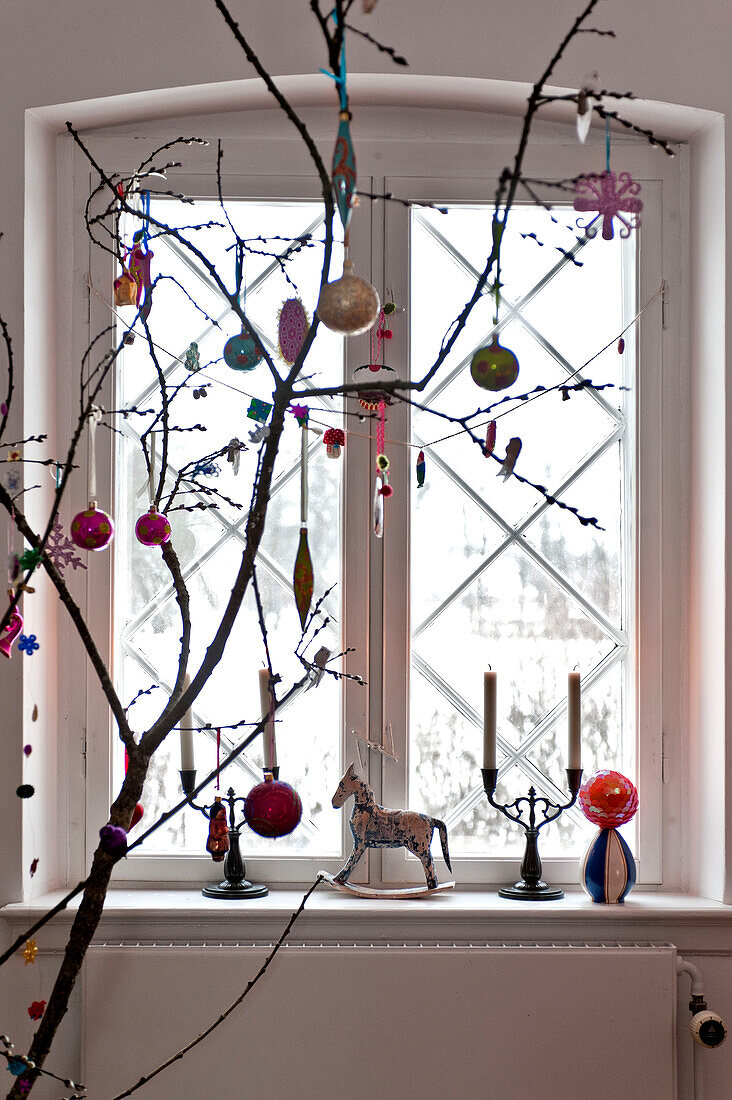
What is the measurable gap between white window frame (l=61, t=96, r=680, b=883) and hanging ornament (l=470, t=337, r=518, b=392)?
2.88 feet

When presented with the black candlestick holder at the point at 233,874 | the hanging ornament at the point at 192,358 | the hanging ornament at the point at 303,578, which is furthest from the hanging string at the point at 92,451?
the black candlestick holder at the point at 233,874

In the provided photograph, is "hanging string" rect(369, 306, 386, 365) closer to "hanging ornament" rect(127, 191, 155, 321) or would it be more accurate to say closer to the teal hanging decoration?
"hanging ornament" rect(127, 191, 155, 321)

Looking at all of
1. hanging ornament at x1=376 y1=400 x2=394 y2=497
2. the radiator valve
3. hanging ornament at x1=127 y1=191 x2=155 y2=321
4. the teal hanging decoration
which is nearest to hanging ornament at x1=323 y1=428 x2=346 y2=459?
hanging ornament at x1=376 y1=400 x2=394 y2=497

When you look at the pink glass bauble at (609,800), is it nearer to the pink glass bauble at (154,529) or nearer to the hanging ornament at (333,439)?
the hanging ornament at (333,439)

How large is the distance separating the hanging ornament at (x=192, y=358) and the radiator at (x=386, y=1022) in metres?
0.93

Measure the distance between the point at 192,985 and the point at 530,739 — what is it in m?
0.70

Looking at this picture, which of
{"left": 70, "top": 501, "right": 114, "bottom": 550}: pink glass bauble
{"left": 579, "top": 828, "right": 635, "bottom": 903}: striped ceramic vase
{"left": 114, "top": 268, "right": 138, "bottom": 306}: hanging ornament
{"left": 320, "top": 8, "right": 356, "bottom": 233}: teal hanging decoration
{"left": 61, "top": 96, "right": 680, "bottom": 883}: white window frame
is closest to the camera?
{"left": 320, "top": 8, "right": 356, "bottom": 233}: teal hanging decoration

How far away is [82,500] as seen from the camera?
1777 millimetres

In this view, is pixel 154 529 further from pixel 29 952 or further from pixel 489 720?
pixel 489 720

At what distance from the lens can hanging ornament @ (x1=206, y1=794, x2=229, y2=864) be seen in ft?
5.36

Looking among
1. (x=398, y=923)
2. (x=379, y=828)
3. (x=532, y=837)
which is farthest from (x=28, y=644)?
(x=532, y=837)

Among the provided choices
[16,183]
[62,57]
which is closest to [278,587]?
[16,183]

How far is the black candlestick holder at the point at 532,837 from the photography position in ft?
5.52

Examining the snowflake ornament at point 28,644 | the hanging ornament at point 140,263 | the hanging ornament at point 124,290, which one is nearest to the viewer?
the hanging ornament at point 140,263
